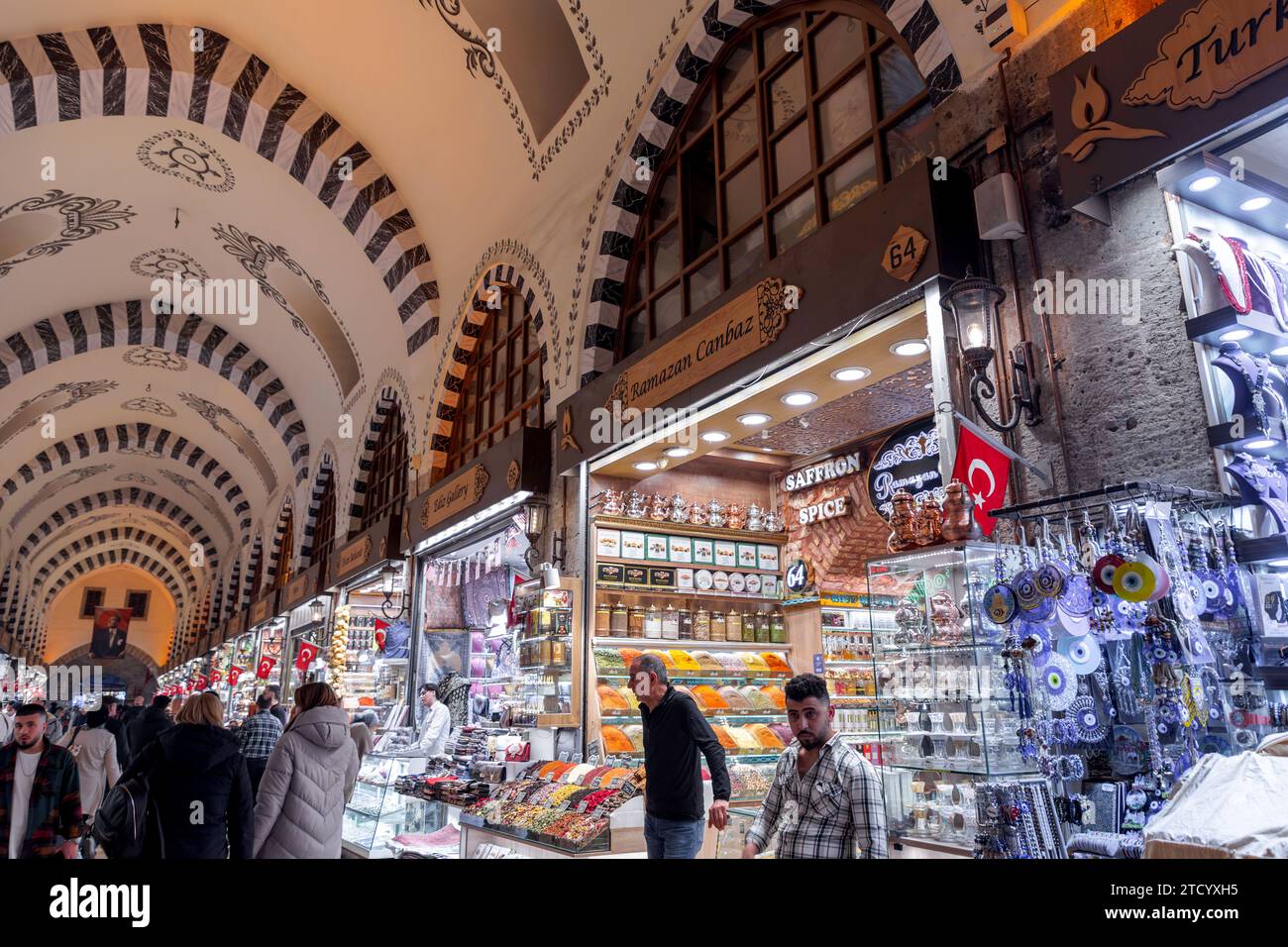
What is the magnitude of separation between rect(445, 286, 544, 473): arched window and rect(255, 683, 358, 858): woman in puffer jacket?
10.9 ft

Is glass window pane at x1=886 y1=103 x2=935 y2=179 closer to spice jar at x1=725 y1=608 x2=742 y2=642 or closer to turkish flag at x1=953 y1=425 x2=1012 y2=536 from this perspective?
turkish flag at x1=953 y1=425 x2=1012 y2=536

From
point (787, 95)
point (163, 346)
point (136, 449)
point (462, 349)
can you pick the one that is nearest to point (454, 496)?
point (462, 349)

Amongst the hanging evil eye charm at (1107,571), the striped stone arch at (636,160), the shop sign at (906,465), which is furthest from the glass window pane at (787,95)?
the hanging evil eye charm at (1107,571)

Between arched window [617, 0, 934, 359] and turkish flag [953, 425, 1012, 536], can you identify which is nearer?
turkish flag [953, 425, 1012, 536]

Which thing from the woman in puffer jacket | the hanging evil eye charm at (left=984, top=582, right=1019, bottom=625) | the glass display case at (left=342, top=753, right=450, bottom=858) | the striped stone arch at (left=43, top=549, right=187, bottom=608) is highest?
the striped stone arch at (left=43, top=549, right=187, bottom=608)

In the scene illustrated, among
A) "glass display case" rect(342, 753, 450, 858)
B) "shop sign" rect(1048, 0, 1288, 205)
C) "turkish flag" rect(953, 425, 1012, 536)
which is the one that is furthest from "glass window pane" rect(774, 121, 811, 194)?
"glass display case" rect(342, 753, 450, 858)

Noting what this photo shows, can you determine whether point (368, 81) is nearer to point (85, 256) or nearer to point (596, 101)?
point (596, 101)

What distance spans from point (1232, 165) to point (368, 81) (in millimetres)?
6858

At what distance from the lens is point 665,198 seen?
209 inches

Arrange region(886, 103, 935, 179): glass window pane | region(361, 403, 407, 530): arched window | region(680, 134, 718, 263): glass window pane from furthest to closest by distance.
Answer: region(361, 403, 407, 530): arched window
region(680, 134, 718, 263): glass window pane
region(886, 103, 935, 179): glass window pane

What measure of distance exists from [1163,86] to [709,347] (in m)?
2.19

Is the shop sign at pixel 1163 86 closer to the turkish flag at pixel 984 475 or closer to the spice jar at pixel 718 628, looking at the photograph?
the turkish flag at pixel 984 475

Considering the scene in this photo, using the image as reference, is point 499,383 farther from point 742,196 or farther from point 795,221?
point 795,221

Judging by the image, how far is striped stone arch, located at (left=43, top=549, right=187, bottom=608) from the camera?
30.1 m
